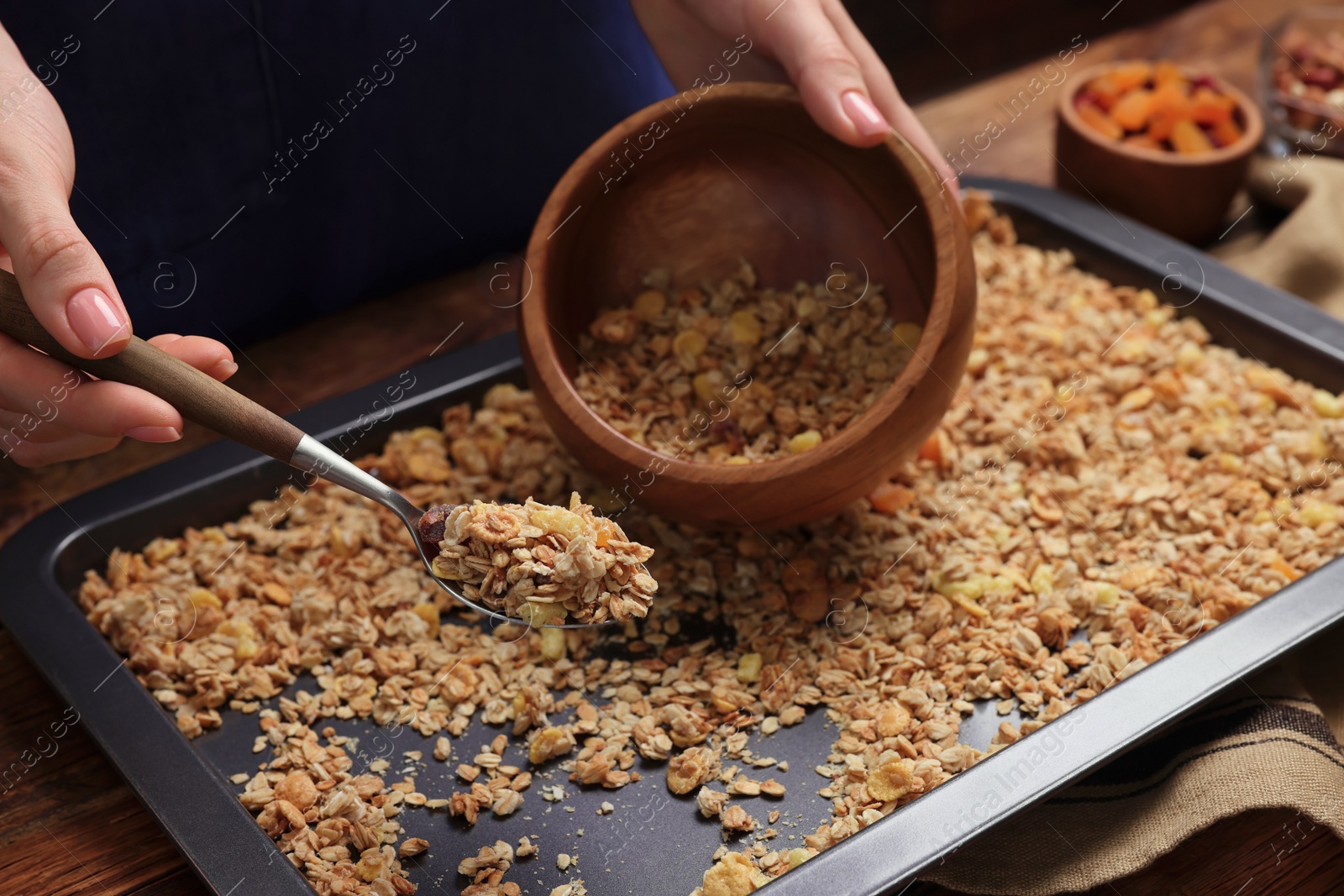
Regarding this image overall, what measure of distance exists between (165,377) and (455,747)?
Result: 31 cm

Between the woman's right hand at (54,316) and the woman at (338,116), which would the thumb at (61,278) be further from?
the woman at (338,116)

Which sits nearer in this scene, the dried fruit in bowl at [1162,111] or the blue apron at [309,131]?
the blue apron at [309,131]

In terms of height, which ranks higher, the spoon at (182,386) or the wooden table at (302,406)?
the spoon at (182,386)

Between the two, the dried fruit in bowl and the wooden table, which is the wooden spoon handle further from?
the dried fruit in bowl

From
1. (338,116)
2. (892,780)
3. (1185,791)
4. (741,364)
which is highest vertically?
(338,116)

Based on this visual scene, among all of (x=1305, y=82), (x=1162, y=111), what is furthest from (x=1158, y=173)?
(x=1305, y=82)

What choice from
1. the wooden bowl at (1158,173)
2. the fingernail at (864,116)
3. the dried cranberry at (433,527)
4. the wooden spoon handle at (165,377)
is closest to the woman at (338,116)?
the fingernail at (864,116)

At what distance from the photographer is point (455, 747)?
0.83 metres

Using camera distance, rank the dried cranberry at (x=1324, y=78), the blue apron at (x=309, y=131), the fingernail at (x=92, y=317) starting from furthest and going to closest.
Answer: the dried cranberry at (x=1324, y=78), the blue apron at (x=309, y=131), the fingernail at (x=92, y=317)

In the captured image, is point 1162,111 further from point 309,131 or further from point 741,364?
point 309,131

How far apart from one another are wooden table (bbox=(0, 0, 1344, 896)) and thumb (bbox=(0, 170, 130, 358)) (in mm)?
314

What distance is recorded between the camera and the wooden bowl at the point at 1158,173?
4.12 ft

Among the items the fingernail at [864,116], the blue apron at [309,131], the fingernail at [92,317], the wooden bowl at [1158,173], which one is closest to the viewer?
the fingernail at [92,317]

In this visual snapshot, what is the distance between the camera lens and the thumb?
0.69m
